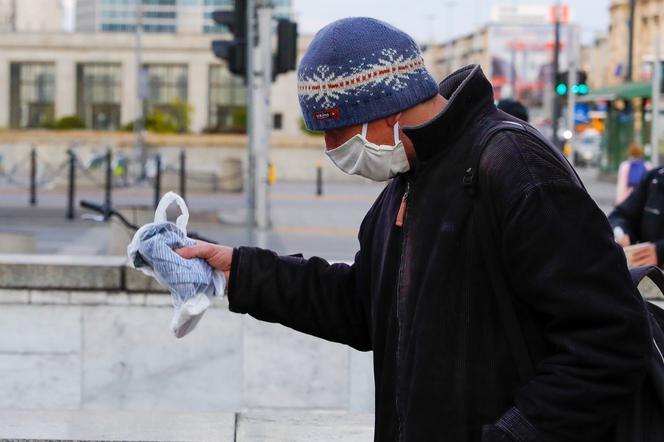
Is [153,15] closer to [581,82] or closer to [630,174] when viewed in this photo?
[581,82]

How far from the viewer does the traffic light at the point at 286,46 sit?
13984 mm

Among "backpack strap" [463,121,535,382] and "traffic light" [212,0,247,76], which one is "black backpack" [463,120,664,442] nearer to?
"backpack strap" [463,121,535,382]

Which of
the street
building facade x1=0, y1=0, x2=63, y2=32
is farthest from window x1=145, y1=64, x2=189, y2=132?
the street

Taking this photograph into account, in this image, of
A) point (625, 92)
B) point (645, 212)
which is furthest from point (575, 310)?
point (625, 92)

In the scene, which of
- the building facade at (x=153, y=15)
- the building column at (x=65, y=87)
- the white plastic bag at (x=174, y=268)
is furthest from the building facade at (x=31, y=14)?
the white plastic bag at (x=174, y=268)

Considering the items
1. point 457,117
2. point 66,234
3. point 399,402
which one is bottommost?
point 66,234

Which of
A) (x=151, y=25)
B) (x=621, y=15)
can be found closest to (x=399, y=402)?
(x=621, y=15)

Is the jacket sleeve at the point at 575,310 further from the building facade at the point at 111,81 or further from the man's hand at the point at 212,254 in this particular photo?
the building facade at the point at 111,81

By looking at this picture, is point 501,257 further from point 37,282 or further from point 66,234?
point 66,234

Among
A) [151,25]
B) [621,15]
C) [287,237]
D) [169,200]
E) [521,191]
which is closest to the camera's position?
[521,191]

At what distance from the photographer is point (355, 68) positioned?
257 centimetres

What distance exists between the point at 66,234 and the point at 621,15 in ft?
267

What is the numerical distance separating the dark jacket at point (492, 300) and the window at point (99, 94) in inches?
3839

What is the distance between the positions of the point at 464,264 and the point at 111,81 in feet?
341
